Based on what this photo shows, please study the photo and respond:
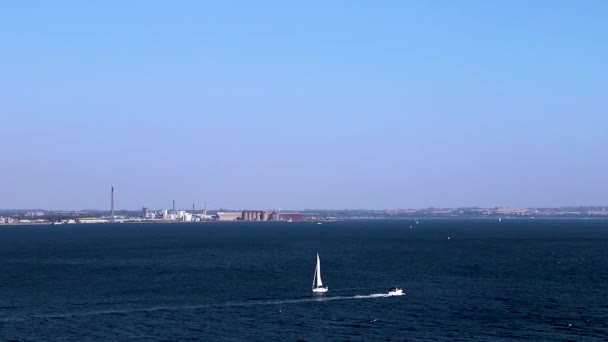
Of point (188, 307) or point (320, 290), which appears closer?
point (188, 307)


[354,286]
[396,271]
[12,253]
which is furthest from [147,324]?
[12,253]

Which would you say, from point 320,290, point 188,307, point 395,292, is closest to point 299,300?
point 320,290

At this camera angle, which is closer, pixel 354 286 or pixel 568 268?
pixel 354 286

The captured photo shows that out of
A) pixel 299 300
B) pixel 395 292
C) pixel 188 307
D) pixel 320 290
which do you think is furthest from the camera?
pixel 320 290

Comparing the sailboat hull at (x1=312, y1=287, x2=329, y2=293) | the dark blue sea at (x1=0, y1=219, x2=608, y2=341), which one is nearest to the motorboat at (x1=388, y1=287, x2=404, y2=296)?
the dark blue sea at (x1=0, y1=219, x2=608, y2=341)

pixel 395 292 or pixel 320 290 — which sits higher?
pixel 320 290

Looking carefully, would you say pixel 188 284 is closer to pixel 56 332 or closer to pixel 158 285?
pixel 158 285

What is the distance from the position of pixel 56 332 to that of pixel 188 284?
31226 mm

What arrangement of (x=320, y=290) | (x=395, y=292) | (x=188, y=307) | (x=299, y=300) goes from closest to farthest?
1. (x=188, y=307)
2. (x=299, y=300)
3. (x=395, y=292)
4. (x=320, y=290)

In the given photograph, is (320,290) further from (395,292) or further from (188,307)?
(188,307)

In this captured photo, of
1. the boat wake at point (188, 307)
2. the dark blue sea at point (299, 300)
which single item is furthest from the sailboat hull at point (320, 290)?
the boat wake at point (188, 307)

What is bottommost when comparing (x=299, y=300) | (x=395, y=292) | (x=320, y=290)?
(x=299, y=300)

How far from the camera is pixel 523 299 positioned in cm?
7875

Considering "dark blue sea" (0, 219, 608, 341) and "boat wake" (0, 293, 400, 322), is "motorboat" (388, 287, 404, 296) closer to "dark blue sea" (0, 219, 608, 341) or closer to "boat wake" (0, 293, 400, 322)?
"boat wake" (0, 293, 400, 322)
